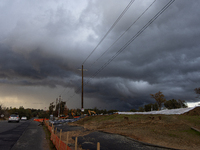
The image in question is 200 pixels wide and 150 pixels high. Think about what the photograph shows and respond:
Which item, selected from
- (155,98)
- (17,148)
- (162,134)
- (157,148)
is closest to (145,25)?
(157,148)

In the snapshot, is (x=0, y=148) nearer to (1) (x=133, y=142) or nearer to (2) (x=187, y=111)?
(1) (x=133, y=142)

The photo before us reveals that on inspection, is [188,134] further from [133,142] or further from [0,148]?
[0,148]

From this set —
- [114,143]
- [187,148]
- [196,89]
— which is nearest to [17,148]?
[114,143]

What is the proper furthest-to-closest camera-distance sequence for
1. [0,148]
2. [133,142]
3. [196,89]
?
[196,89], [133,142], [0,148]

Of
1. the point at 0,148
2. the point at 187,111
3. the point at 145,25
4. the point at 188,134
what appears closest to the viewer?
the point at 145,25

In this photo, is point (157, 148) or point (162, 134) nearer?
point (157, 148)

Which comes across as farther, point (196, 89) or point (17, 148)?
point (196, 89)

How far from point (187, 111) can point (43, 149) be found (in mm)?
26463

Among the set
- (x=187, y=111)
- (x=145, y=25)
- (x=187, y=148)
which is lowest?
(x=187, y=148)

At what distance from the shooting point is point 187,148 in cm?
1166

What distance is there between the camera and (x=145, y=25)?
35.0ft

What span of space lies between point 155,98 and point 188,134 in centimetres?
4849

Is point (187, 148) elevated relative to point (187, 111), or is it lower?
lower

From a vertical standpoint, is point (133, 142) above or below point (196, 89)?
below
